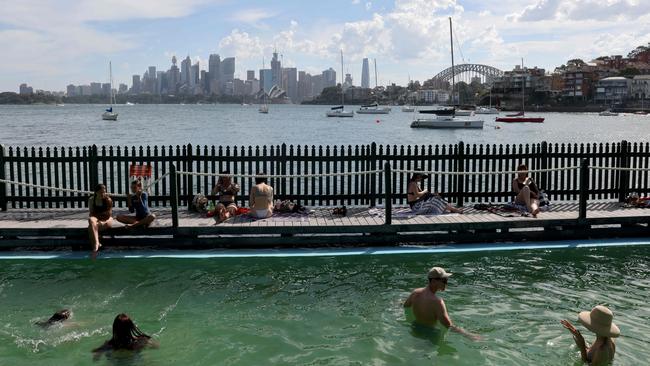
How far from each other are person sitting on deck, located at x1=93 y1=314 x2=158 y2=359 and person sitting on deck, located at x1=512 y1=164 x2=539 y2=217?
9.47m


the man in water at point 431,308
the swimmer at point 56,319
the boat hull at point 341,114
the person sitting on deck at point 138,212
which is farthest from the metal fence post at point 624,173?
the boat hull at point 341,114

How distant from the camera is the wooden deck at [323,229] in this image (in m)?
13.9

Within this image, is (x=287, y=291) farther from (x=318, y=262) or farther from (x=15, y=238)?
(x=15, y=238)

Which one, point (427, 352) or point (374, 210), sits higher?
point (374, 210)

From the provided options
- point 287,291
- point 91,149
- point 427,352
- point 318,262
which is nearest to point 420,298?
point 427,352

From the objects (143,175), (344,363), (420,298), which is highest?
(143,175)

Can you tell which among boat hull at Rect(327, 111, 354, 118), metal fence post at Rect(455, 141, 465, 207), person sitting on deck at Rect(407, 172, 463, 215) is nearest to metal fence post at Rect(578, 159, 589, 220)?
person sitting on deck at Rect(407, 172, 463, 215)

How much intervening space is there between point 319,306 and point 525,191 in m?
6.66

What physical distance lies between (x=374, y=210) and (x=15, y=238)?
7.93 meters

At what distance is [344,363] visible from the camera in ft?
29.6

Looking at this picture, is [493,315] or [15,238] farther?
[15,238]

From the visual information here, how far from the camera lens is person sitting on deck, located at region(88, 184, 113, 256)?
13.3 metres

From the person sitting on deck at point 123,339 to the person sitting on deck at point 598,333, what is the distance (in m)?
5.57

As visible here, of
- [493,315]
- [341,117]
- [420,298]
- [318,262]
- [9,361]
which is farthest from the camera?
[341,117]
